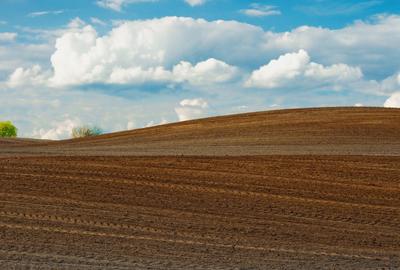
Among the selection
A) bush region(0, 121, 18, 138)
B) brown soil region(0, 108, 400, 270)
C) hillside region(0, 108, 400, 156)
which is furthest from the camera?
bush region(0, 121, 18, 138)

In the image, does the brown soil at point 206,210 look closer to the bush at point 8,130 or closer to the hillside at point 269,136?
the hillside at point 269,136

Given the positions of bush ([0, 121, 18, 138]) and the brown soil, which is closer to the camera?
the brown soil

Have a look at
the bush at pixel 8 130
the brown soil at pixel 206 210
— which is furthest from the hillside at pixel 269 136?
the bush at pixel 8 130

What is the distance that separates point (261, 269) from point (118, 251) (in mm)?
2721

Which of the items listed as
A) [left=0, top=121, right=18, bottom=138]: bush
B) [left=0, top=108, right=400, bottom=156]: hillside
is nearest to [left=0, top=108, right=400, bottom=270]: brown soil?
[left=0, top=108, right=400, bottom=156]: hillside

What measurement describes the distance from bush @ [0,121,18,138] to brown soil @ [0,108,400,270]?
225 ft

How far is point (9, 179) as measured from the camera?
19297mm

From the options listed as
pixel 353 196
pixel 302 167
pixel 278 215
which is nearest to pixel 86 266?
pixel 278 215

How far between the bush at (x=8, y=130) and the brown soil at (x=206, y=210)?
68.6 meters

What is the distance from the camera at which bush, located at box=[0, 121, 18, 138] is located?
305 ft

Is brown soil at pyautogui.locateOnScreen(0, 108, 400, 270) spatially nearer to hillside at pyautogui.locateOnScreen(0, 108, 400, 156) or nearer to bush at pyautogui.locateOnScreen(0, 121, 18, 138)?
hillside at pyautogui.locateOnScreen(0, 108, 400, 156)

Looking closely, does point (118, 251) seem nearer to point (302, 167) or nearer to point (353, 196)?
point (353, 196)

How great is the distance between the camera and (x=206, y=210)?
15.8 m

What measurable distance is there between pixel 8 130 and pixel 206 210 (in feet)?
274
